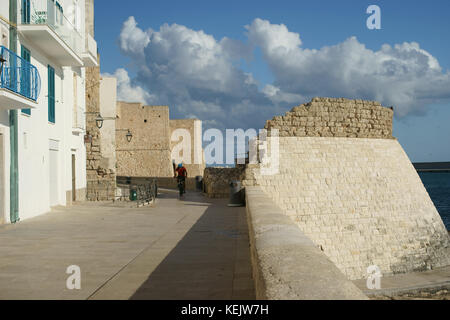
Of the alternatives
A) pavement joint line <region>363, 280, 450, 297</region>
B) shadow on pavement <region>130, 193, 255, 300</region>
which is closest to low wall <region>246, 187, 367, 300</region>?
shadow on pavement <region>130, 193, 255, 300</region>

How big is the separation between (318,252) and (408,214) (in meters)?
16.4

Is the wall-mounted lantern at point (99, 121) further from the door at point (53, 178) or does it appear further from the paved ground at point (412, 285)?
the paved ground at point (412, 285)

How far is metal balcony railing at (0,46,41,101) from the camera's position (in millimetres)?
9094

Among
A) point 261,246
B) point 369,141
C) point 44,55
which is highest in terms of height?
point 44,55

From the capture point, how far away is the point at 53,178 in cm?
1340

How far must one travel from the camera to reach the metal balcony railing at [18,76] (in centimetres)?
909

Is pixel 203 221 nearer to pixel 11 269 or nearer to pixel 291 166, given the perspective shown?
pixel 11 269

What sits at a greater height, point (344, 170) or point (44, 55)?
point (44, 55)

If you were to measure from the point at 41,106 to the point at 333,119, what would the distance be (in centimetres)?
1131

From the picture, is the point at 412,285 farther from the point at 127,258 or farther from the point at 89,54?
the point at 89,54

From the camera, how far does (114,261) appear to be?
5.72 meters

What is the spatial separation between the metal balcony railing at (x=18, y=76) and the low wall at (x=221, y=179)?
10055 millimetres

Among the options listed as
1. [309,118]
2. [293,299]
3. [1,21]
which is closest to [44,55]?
[1,21]

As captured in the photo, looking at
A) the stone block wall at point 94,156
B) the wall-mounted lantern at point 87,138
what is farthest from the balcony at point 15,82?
the stone block wall at point 94,156
